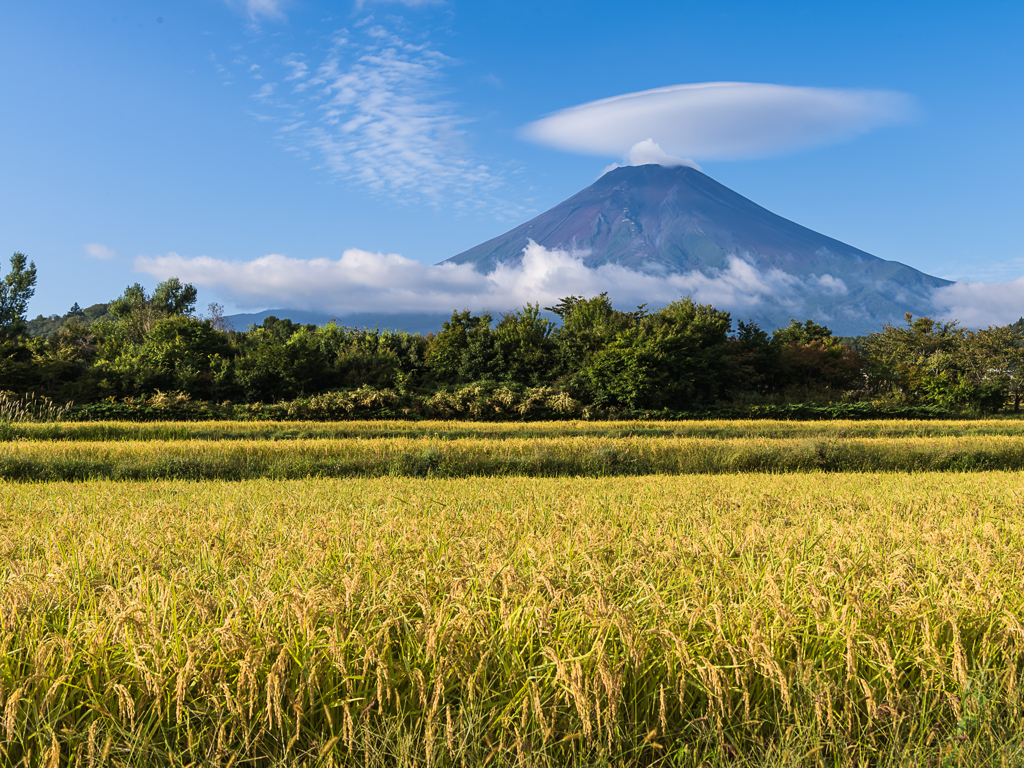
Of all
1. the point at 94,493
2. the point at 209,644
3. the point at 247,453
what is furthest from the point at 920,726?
the point at 247,453

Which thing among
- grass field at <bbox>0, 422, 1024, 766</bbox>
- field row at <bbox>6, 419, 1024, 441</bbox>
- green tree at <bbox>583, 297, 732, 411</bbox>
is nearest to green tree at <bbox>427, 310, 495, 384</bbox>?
green tree at <bbox>583, 297, 732, 411</bbox>

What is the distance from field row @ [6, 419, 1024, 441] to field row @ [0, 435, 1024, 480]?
156 inches

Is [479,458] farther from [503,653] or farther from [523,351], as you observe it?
[523,351]

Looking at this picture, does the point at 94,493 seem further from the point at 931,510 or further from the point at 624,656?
the point at 931,510

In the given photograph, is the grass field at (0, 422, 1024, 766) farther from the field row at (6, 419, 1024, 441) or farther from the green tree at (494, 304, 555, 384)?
the green tree at (494, 304, 555, 384)

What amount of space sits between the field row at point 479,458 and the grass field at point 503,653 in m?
10.5

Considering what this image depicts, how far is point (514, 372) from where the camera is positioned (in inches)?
1484

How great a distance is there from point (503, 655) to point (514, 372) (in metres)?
34.8

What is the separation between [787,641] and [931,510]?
5478mm

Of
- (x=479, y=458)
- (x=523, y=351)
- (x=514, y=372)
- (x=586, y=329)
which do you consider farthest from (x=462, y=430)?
(x=586, y=329)

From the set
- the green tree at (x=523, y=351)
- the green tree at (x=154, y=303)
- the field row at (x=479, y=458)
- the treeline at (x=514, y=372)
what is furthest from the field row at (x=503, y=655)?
the green tree at (x=154, y=303)

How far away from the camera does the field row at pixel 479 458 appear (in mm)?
14578

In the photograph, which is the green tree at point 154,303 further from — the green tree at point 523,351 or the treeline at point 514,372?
the green tree at point 523,351

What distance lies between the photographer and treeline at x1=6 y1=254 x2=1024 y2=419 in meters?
32.7
